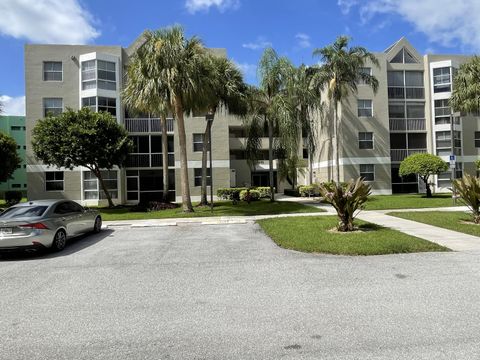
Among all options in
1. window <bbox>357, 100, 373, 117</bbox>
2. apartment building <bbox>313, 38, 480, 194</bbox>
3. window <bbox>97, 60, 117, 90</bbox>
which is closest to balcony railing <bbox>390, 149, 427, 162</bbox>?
apartment building <bbox>313, 38, 480, 194</bbox>

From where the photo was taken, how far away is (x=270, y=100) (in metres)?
23.2

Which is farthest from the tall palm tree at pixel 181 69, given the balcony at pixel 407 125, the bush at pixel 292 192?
the balcony at pixel 407 125

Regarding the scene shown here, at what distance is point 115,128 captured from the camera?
2323cm

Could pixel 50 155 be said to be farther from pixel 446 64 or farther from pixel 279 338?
pixel 446 64

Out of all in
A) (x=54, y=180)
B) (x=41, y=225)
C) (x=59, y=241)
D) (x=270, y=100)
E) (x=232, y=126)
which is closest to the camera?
(x=41, y=225)

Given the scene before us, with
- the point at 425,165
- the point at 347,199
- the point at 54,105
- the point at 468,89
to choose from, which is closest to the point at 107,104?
the point at 54,105

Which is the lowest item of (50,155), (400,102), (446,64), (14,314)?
(14,314)

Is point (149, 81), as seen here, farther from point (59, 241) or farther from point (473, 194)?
point (473, 194)

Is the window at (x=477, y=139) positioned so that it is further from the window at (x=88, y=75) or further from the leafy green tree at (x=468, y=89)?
the window at (x=88, y=75)

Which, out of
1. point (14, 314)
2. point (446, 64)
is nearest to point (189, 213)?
point (14, 314)

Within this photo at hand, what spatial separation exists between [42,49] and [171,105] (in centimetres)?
1711

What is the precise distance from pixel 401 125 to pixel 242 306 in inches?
1266

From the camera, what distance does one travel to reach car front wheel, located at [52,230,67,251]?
998 centimetres

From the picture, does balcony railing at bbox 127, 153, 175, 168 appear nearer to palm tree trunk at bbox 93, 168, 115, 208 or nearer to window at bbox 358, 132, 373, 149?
palm tree trunk at bbox 93, 168, 115, 208
